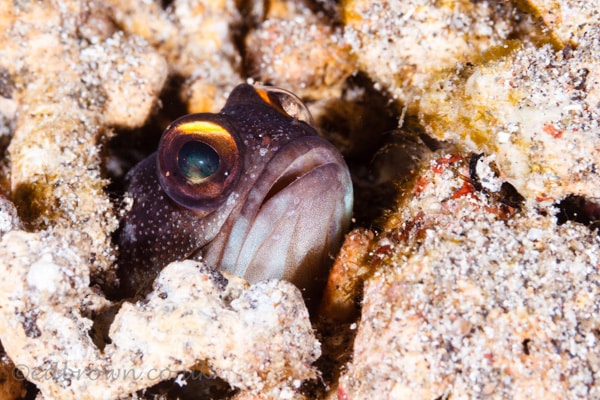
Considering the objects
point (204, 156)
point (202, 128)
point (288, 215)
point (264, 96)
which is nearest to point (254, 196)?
point (288, 215)

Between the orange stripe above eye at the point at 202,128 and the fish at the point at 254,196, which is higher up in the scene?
the orange stripe above eye at the point at 202,128

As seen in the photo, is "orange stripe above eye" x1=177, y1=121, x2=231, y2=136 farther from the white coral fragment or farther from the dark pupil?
the white coral fragment

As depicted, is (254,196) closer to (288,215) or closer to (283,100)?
(288,215)

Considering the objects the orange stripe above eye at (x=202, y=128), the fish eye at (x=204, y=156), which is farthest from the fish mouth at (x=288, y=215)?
the orange stripe above eye at (x=202, y=128)

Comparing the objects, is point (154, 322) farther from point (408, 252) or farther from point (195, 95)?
point (195, 95)

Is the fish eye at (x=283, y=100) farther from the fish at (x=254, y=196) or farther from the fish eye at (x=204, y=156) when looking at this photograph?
the fish eye at (x=204, y=156)

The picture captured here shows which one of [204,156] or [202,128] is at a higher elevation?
[202,128]

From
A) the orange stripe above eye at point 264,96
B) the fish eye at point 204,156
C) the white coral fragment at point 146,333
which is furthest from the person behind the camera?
the orange stripe above eye at point 264,96
